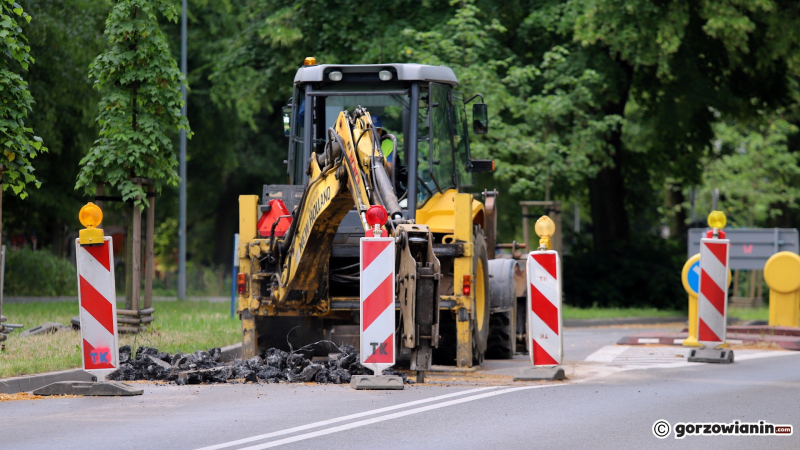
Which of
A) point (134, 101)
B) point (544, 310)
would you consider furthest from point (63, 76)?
point (544, 310)

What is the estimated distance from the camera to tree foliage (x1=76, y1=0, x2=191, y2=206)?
14.1m

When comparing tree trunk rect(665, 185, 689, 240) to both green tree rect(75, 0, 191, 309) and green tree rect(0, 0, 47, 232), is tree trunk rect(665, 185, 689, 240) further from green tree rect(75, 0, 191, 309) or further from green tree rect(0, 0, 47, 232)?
green tree rect(0, 0, 47, 232)

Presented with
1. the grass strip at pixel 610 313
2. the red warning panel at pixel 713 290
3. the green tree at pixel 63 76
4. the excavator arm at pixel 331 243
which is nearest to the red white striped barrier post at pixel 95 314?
the excavator arm at pixel 331 243

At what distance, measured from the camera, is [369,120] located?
10.4 m

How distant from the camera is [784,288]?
16.8 m

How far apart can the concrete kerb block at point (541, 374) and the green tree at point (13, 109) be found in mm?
5485

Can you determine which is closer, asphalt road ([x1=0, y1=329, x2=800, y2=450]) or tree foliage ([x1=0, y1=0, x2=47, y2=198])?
asphalt road ([x1=0, y1=329, x2=800, y2=450])

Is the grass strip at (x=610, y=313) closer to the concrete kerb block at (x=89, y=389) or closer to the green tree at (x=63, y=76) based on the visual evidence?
the green tree at (x=63, y=76)

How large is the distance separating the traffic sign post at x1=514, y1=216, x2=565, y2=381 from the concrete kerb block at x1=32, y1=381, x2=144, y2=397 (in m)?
3.73

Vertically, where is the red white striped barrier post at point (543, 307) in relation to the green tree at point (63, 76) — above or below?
below

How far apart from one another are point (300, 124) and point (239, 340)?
9.92 ft

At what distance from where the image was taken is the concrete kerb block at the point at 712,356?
42.7ft

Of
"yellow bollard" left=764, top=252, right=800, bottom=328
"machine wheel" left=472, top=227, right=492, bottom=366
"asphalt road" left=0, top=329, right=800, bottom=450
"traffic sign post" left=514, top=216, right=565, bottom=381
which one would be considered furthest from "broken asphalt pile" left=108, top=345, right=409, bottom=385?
"yellow bollard" left=764, top=252, right=800, bottom=328

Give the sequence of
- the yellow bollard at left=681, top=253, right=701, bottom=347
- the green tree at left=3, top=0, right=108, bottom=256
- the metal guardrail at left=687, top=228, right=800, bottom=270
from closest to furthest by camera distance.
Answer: the yellow bollard at left=681, top=253, right=701, bottom=347 < the metal guardrail at left=687, top=228, right=800, bottom=270 < the green tree at left=3, top=0, right=108, bottom=256
